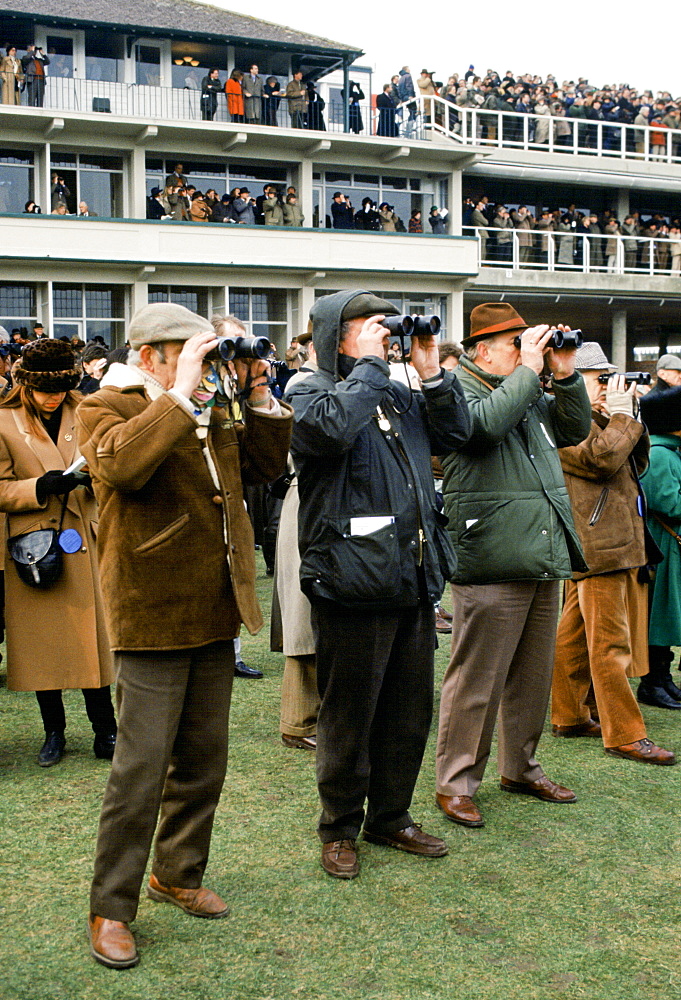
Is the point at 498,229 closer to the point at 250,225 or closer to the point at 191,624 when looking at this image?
the point at 250,225

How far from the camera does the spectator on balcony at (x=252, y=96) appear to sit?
95.9 ft

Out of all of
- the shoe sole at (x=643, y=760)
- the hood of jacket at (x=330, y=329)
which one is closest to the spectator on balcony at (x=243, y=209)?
the shoe sole at (x=643, y=760)

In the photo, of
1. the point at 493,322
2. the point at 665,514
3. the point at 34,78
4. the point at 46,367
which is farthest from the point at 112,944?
the point at 34,78

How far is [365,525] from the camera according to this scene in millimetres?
3879

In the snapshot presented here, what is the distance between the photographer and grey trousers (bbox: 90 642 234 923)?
336 centimetres

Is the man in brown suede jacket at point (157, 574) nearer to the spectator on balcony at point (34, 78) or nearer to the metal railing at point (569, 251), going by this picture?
the spectator on balcony at point (34, 78)

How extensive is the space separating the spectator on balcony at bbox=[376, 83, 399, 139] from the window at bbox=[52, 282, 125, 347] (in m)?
9.52

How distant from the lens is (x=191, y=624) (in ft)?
11.2

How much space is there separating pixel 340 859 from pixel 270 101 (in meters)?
28.5

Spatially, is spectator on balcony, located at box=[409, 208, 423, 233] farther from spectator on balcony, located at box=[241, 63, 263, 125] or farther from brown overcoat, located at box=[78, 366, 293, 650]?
brown overcoat, located at box=[78, 366, 293, 650]

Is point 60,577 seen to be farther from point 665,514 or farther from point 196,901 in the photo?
point 665,514

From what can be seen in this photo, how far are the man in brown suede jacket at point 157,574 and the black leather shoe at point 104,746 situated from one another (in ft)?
5.93

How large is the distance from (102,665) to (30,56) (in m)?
26.0

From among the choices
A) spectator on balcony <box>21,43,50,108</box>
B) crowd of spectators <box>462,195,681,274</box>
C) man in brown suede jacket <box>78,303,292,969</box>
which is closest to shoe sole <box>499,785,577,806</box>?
man in brown suede jacket <box>78,303,292,969</box>
